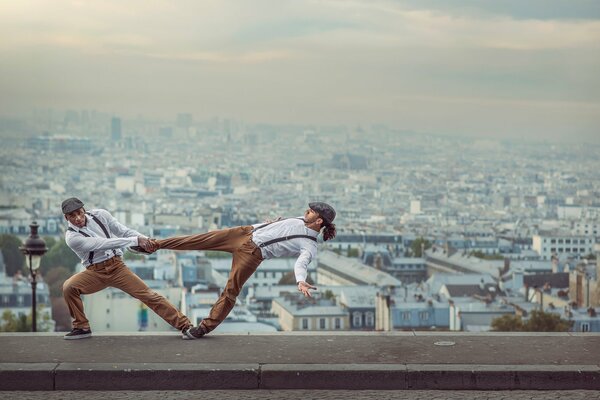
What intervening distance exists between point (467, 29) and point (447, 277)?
2250 inches

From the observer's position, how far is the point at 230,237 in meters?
7.18

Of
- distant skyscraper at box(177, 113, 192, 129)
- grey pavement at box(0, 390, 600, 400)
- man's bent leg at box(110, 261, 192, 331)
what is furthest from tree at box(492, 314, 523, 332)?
distant skyscraper at box(177, 113, 192, 129)

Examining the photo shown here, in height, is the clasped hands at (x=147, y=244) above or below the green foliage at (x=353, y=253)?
above

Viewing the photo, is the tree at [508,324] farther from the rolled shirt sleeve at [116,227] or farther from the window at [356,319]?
the rolled shirt sleeve at [116,227]

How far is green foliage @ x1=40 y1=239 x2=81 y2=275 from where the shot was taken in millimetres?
93250

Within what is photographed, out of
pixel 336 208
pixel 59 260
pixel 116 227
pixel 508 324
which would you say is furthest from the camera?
pixel 336 208

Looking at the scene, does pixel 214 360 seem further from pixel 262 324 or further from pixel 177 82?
pixel 177 82


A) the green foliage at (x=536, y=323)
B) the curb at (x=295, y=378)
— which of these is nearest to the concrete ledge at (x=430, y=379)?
the curb at (x=295, y=378)

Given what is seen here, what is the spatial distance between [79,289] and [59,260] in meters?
88.6

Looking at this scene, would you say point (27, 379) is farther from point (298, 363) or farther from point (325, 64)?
point (325, 64)

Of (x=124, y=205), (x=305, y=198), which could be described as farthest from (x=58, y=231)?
(x=305, y=198)

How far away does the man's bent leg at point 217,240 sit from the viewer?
712 centimetres

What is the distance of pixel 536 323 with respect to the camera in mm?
65188

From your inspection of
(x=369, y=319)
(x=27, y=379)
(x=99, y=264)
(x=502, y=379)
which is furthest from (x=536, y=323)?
(x=27, y=379)
